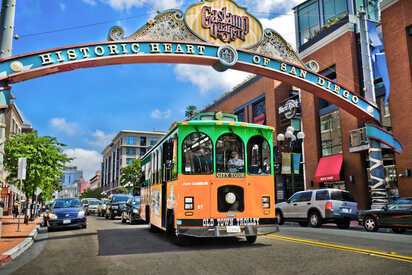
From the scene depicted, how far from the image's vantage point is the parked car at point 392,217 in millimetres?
13430

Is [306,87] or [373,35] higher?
[373,35]

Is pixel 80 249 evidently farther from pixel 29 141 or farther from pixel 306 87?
pixel 29 141

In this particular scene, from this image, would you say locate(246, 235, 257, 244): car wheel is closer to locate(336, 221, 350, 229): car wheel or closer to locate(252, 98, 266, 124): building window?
locate(336, 221, 350, 229): car wheel

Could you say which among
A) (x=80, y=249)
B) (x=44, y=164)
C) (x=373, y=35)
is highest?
(x=373, y=35)

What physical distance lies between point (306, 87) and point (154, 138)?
88999 millimetres

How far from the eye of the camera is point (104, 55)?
14.2 m

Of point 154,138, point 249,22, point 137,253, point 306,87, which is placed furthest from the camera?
point 154,138

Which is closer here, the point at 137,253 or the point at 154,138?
the point at 137,253

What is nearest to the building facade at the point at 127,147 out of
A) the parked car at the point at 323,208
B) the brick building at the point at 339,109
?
the brick building at the point at 339,109

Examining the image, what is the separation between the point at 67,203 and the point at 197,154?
11.5 metres

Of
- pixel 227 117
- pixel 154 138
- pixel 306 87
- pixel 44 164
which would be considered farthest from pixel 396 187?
pixel 154 138

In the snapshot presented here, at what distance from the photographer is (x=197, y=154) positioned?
9.52 meters

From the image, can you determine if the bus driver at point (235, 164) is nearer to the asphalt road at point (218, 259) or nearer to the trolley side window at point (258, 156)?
the trolley side window at point (258, 156)

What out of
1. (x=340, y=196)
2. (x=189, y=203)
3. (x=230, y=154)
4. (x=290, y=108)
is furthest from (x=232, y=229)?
(x=290, y=108)
